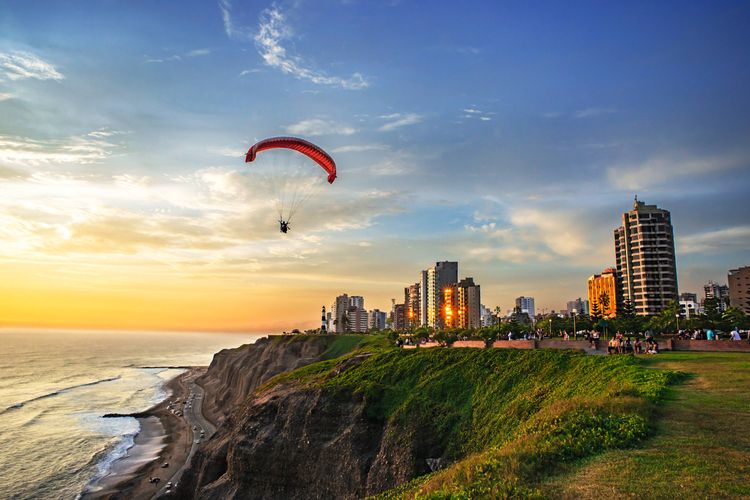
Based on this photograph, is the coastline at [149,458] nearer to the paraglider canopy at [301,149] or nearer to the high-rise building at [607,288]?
the paraglider canopy at [301,149]

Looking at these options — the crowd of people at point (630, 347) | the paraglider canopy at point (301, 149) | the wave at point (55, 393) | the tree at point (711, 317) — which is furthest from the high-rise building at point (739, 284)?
the wave at point (55, 393)

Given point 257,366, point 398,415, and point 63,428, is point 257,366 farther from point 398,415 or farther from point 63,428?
point 398,415

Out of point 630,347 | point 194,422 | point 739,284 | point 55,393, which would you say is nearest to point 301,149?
point 630,347

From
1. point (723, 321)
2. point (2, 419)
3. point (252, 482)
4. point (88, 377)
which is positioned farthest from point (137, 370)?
point (723, 321)

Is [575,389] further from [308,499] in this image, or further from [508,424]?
[308,499]

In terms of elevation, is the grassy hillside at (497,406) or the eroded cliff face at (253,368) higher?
the grassy hillside at (497,406)
